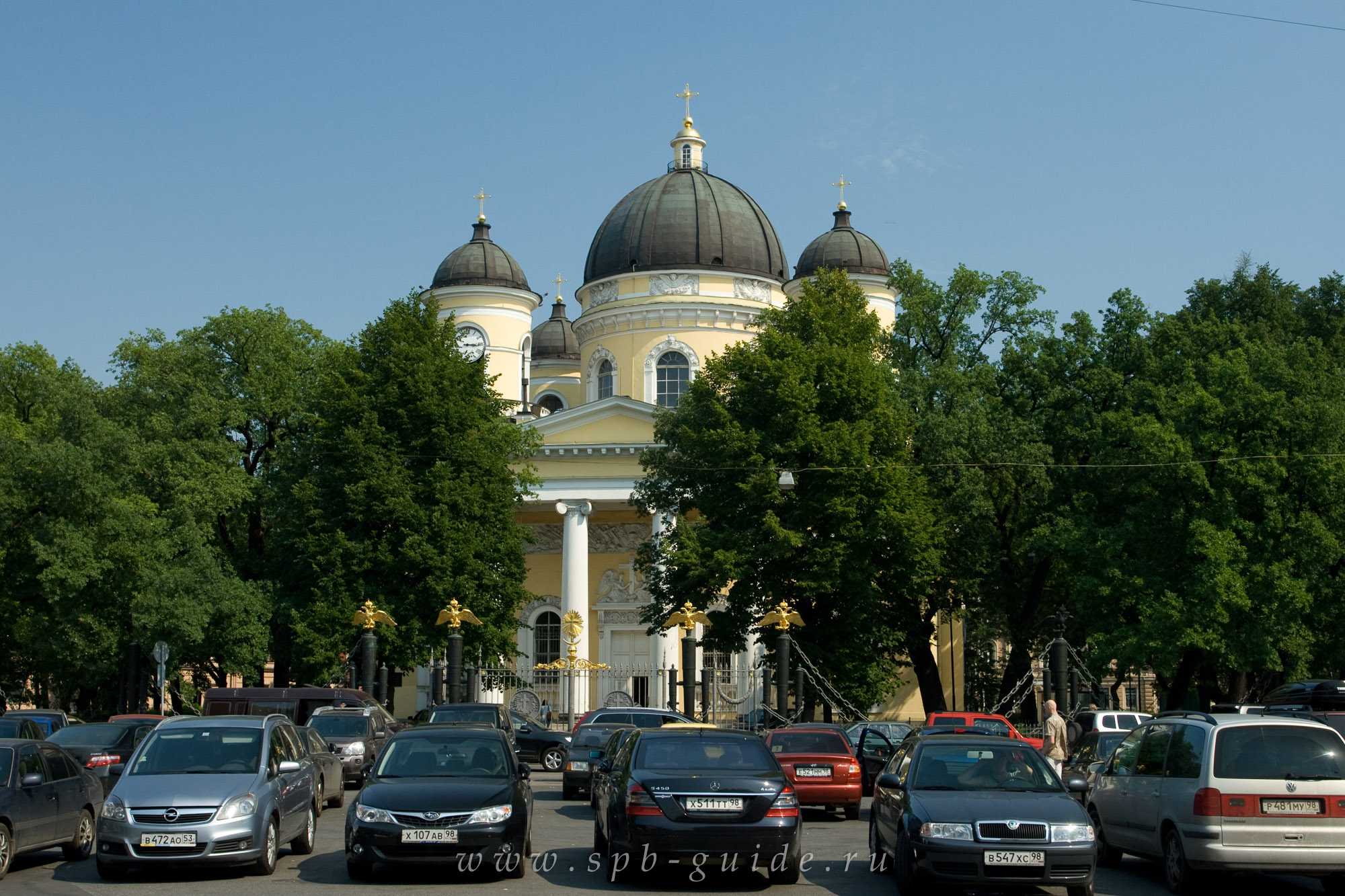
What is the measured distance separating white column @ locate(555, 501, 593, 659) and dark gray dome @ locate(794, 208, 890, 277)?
13.4 meters

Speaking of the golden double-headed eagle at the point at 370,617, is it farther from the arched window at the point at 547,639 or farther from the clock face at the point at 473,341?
the clock face at the point at 473,341

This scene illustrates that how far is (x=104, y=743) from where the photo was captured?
20.4m

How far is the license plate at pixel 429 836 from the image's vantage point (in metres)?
12.3

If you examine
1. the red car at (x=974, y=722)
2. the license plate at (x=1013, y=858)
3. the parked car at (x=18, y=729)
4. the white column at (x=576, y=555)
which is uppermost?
the white column at (x=576, y=555)

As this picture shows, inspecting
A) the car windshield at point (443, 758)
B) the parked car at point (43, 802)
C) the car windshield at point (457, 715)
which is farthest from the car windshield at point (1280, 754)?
the car windshield at point (457, 715)

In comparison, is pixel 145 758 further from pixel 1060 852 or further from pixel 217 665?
pixel 217 665

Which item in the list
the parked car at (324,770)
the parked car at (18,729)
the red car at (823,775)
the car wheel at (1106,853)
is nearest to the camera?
the car wheel at (1106,853)

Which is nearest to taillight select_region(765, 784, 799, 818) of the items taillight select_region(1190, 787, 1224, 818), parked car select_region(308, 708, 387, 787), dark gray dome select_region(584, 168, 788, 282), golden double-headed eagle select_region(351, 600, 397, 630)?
taillight select_region(1190, 787, 1224, 818)

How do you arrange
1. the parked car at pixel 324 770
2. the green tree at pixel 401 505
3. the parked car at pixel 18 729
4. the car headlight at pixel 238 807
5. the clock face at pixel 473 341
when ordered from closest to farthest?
the car headlight at pixel 238 807 < the parked car at pixel 324 770 < the parked car at pixel 18 729 < the green tree at pixel 401 505 < the clock face at pixel 473 341

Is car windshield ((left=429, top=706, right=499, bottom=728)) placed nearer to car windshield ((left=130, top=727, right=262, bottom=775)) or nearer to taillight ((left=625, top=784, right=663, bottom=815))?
car windshield ((left=130, top=727, right=262, bottom=775))

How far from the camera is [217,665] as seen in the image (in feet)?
143

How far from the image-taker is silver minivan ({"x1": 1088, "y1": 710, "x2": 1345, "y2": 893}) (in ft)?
38.7

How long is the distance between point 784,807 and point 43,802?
7.37 meters

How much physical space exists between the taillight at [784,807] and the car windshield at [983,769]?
1059 mm
